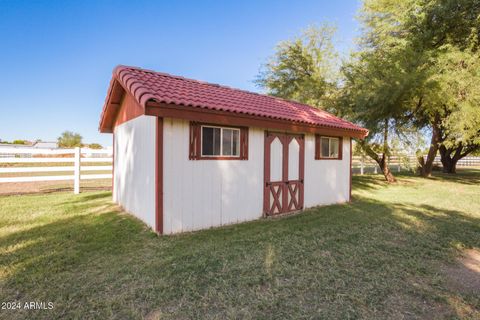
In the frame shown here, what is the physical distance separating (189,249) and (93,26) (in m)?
13.5

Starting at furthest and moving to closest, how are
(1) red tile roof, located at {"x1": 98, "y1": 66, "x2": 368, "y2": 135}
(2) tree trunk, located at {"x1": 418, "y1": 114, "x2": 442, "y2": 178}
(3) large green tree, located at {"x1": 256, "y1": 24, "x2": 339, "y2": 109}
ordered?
(3) large green tree, located at {"x1": 256, "y1": 24, "x2": 339, "y2": 109} → (2) tree trunk, located at {"x1": 418, "y1": 114, "x2": 442, "y2": 178} → (1) red tile roof, located at {"x1": 98, "y1": 66, "x2": 368, "y2": 135}

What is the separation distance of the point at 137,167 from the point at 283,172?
379 centimetres

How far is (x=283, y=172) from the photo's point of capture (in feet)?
21.6

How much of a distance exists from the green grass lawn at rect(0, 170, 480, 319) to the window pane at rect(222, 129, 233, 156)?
1715 millimetres

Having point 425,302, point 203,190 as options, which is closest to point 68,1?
point 203,190

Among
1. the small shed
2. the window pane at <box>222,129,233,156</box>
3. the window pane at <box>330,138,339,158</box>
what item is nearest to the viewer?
the small shed

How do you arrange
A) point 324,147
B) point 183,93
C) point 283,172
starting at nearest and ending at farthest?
point 183,93
point 283,172
point 324,147

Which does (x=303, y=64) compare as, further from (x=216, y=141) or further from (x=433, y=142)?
(x=216, y=141)

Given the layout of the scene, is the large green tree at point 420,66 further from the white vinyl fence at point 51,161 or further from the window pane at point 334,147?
the white vinyl fence at point 51,161

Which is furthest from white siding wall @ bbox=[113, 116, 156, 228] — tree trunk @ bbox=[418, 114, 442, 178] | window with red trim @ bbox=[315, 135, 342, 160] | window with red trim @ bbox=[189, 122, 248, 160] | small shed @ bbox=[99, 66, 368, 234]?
tree trunk @ bbox=[418, 114, 442, 178]

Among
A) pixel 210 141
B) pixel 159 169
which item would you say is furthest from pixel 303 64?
pixel 159 169

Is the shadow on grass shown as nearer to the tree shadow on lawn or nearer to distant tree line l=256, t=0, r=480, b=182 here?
distant tree line l=256, t=0, r=480, b=182

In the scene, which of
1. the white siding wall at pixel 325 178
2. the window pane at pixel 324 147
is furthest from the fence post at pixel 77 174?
the window pane at pixel 324 147

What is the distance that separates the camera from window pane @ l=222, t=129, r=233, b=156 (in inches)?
217
